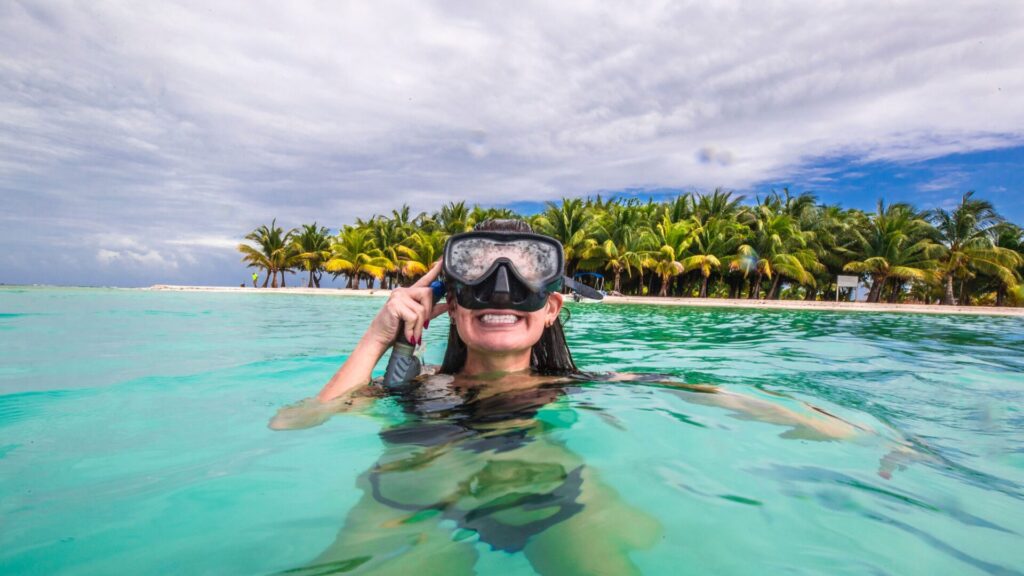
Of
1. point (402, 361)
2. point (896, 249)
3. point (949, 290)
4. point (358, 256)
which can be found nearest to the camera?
point (402, 361)

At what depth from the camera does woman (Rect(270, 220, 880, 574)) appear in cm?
128

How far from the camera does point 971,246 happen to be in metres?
29.4

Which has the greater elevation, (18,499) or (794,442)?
(794,442)

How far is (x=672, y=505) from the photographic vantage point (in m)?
1.53

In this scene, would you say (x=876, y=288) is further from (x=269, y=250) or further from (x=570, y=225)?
(x=269, y=250)

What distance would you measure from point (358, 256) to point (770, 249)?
27943 millimetres

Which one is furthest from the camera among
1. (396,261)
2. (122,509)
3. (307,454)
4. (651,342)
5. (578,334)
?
(396,261)

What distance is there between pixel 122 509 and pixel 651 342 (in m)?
6.93

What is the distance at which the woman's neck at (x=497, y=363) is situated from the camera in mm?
2367

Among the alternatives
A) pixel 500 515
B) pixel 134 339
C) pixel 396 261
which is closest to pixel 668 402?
pixel 500 515

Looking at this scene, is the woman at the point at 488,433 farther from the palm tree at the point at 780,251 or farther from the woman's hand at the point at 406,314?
the palm tree at the point at 780,251

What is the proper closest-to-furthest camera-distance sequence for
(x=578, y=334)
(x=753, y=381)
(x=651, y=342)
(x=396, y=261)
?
(x=753, y=381), (x=651, y=342), (x=578, y=334), (x=396, y=261)

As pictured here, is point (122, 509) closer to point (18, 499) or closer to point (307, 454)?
point (18, 499)

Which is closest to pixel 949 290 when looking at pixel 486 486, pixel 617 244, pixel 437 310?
pixel 617 244
